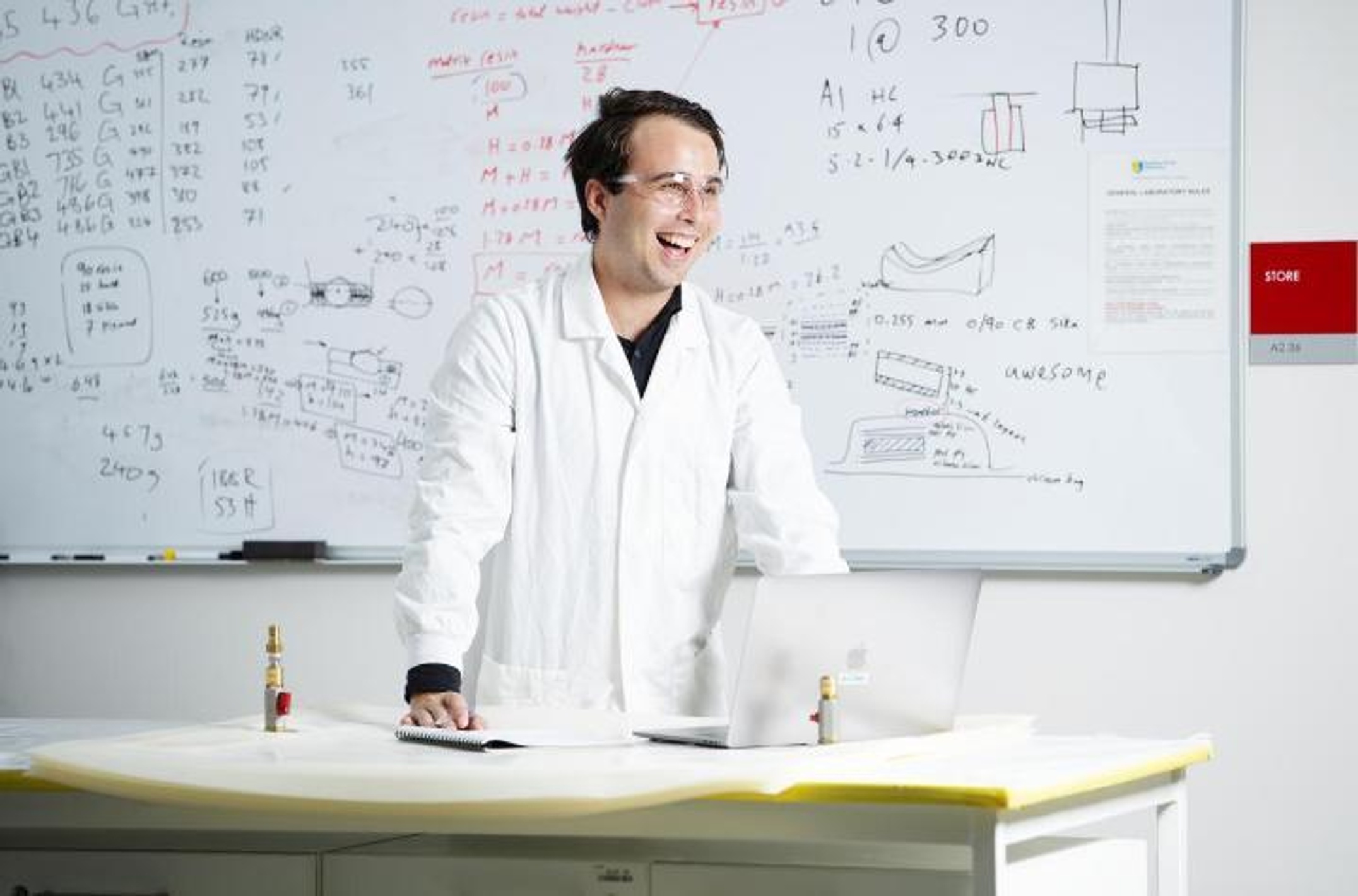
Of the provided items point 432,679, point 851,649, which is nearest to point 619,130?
point 432,679

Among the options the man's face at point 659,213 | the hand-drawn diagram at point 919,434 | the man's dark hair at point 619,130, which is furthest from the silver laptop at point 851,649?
the hand-drawn diagram at point 919,434

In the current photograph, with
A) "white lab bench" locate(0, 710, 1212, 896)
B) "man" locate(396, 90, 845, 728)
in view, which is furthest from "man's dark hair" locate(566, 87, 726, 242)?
"white lab bench" locate(0, 710, 1212, 896)

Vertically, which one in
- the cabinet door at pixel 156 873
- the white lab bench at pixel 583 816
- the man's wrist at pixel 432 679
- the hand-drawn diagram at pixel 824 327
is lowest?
the cabinet door at pixel 156 873

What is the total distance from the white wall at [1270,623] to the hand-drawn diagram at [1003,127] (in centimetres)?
45

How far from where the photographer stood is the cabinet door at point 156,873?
88.4 inches

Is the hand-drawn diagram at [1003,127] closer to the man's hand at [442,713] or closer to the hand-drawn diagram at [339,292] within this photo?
the hand-drawn diagram at [339,292]

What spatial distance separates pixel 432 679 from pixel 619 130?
0.92 metres

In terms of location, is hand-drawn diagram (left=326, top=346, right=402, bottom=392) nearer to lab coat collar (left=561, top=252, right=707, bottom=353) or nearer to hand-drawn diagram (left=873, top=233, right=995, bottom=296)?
hand-drawn diagram (left=873, top=233, right=995, bottom=296)

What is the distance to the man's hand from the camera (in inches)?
93.9

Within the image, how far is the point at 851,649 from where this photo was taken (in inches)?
83.0

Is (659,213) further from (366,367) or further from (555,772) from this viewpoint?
(366,367)

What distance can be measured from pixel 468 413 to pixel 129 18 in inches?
82.5

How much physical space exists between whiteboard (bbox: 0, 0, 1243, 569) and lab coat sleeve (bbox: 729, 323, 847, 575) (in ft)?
3.19

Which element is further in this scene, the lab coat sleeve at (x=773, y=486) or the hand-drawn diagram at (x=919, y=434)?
the hand-drawn diagram at (x=919, y=434)
